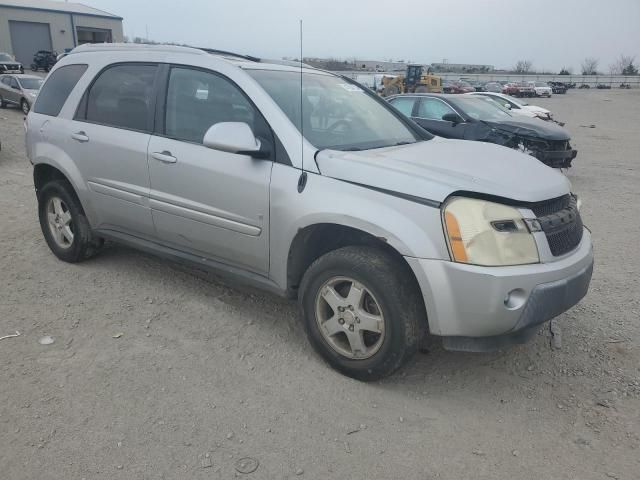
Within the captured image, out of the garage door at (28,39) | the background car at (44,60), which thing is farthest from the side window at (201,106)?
the garage door at (28,39)

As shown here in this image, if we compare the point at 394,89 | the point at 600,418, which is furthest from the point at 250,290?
the point at 394,89

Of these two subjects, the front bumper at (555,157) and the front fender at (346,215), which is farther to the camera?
the front bumper at (555,157)

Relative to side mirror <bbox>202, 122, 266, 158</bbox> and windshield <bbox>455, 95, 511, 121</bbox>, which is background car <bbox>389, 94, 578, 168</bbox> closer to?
windshield <bbox>455, 95, 511, 121</bbox>

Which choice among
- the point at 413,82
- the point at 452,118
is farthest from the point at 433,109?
the point at 413,82

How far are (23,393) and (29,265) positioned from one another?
218cm

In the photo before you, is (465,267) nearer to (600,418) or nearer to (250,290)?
(600,418)

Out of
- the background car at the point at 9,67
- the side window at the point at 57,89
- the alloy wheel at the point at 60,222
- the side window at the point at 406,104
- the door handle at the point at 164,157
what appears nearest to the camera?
the door handle at the point at 164,157

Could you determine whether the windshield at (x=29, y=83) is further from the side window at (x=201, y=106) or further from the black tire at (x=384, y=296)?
the black tire at (x=384, y=296)

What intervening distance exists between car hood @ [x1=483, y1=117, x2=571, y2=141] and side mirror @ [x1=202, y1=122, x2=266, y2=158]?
23.7 ft

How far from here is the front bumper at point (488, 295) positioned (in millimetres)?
2580

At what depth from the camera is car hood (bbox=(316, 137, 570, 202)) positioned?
2.73 m

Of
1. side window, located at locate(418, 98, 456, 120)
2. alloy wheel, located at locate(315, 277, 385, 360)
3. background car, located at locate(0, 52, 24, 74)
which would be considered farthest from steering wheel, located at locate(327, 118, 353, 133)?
background car, located at locate(0, 52, 24, 74)

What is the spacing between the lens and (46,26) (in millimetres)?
47000

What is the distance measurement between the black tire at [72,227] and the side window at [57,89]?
25.7 inches
